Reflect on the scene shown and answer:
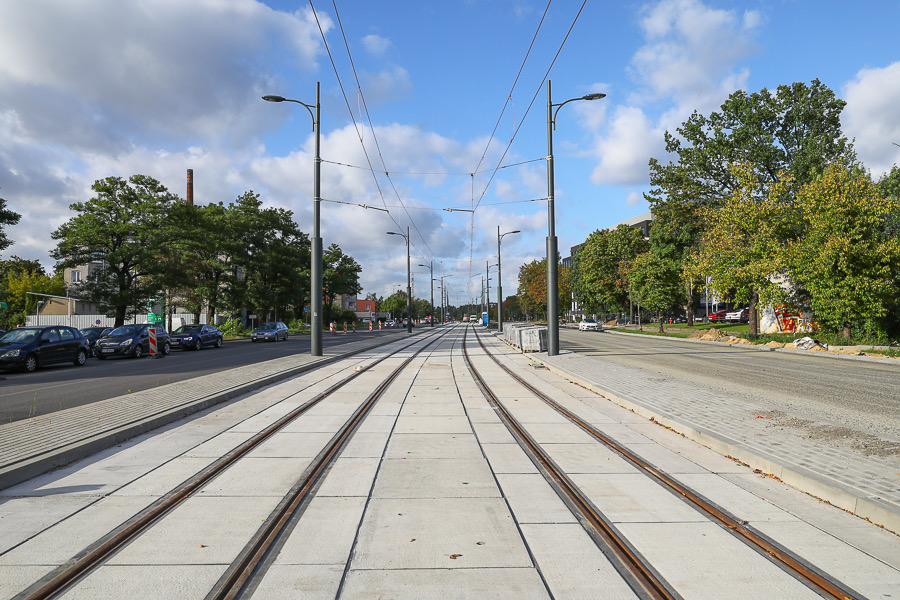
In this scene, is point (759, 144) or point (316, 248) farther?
point (759, 144)

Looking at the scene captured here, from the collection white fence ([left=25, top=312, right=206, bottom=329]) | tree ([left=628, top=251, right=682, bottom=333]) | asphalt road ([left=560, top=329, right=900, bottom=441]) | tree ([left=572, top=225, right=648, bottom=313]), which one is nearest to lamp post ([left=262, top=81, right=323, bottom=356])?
asphalt road ([left=560, top=329, right=900, bottom=441])

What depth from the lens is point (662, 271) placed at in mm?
46031

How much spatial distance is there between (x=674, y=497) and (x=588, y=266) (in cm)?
6353

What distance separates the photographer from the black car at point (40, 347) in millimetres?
17844

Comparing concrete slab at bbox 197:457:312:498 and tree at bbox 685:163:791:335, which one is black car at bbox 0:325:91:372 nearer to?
concrete slab at bbox 197:457:312:498

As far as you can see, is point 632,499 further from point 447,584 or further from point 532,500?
point 447,584

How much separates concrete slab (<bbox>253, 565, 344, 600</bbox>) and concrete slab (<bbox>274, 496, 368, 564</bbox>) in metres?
0.08

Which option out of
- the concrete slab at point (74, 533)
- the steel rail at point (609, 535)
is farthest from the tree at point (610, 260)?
the concrete slab at point (74, 533)

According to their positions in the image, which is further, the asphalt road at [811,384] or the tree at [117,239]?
the tree at [117,239]

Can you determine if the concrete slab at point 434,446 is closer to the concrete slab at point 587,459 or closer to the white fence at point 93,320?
the concrete slab at point 587,459

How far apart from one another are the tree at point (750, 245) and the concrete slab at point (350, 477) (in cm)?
2742

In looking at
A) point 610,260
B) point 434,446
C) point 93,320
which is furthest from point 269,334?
point 610,260

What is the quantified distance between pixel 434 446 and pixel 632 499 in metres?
2.73

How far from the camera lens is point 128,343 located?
24.4 metres
